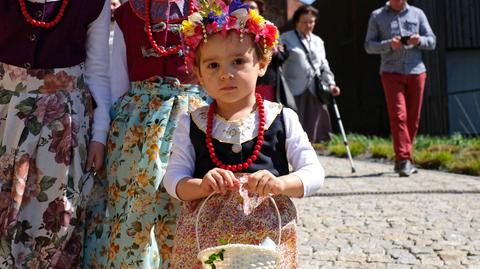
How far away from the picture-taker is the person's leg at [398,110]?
883 cm

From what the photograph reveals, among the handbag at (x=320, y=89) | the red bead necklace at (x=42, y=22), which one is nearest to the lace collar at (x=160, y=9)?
the red bead necklace at (x=42, y=22)

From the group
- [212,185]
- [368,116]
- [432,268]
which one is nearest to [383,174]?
[432,268]

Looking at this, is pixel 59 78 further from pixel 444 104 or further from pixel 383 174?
pixel 444 104

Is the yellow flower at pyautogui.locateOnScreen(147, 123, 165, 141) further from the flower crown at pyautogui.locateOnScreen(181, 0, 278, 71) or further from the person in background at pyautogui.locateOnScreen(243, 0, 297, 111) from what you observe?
the person in background at pyautogui.locateOnScreen(243, 0, 297, 111)

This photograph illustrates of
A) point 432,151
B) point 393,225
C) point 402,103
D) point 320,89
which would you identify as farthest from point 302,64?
point 393,225

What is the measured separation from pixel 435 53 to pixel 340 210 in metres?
10.4

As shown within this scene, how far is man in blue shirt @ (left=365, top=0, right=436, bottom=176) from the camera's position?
8852 mm

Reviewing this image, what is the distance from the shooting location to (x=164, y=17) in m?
3.29

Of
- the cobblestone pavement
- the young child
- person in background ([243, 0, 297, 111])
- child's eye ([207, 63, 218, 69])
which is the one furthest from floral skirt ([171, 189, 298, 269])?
person in background ([243, 0, 297, 111])

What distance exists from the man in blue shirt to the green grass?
1.03 m

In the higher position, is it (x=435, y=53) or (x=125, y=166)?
(x=125, y=166)

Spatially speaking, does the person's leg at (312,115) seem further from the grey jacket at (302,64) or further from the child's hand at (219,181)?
the child's hand at (219,181)

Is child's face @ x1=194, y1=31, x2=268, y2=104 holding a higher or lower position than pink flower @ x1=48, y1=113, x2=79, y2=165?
higher

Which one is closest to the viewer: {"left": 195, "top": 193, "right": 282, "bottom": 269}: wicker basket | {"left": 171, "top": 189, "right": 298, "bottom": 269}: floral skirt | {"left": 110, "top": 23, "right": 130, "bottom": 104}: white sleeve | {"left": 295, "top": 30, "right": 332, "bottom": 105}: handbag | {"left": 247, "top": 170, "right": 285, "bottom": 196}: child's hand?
{"left": 195, "top": 193, "right": 282, "bottom": 269}: wicker basket
